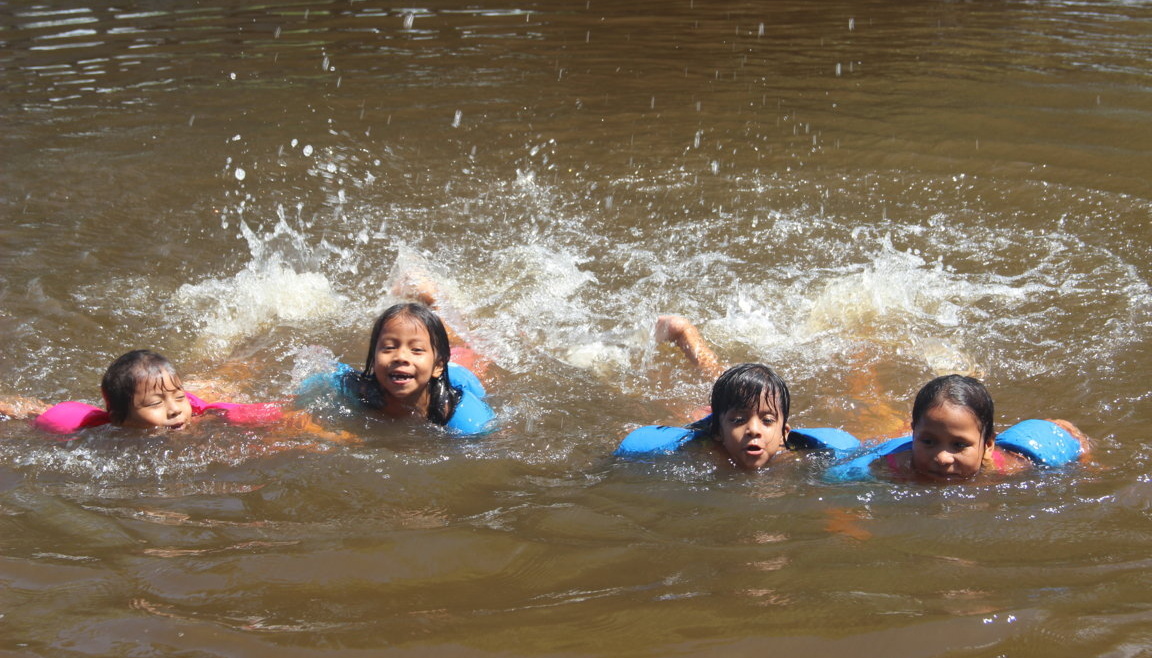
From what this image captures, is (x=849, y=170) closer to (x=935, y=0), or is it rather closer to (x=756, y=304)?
(x=756, y=304)

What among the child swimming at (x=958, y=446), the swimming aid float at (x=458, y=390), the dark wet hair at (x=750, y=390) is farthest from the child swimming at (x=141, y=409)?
the child swimming at (x=958, y=446)

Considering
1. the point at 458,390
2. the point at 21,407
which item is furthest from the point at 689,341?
the point at 21,407

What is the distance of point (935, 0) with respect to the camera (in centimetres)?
1351

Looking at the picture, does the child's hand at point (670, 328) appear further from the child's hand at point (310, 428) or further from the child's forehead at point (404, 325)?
the child's hand at point (310, 428)

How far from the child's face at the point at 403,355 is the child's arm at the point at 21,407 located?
5.29ft

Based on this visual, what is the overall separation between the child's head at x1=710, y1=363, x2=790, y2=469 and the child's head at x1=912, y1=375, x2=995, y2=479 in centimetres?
57

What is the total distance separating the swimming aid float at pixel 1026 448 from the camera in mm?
4359

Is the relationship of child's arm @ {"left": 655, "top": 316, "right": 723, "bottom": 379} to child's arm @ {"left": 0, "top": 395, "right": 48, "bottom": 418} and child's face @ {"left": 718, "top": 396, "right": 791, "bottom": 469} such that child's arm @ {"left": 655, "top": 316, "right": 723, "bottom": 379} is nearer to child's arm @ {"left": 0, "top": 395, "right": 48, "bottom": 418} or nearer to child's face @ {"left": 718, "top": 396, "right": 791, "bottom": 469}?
child's face @ {"left": 718, "top": 396, "right": 791, "bottom": 469}

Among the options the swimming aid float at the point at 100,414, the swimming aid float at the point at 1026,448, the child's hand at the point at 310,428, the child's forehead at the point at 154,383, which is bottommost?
the swimming aid float at the point at 1026,448

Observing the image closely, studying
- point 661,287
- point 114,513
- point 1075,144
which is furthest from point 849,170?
point 114,513

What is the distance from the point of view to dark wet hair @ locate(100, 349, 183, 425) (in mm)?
4859

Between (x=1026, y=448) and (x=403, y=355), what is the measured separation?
8.85ft

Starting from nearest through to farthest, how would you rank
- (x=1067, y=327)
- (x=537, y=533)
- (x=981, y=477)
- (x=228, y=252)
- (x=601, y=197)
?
(x=537, y=533) → (x=981, y=477) → (x=1067, y=327) → (x=228, y=252) → (x=601, y=197)

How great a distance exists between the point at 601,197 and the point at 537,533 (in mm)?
4365
